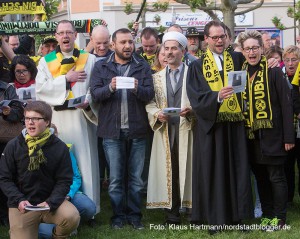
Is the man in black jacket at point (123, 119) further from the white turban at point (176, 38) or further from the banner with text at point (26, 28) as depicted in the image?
the banner with text at point (26, 28)

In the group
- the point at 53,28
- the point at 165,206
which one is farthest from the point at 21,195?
the point at 53,28

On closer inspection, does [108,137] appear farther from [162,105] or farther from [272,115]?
[272,115]

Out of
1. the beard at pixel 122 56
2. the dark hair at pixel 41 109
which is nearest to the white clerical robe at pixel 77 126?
the beard at pixel 122 56

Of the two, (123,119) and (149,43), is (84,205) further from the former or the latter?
(149,43)

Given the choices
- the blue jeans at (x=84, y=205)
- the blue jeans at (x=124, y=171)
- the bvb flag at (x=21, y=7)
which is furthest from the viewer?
the bvb flag at (x=21, y=7)

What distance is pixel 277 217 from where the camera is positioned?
22.4 ft

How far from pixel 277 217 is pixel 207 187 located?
0.84 metres

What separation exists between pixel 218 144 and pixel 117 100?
118 cm

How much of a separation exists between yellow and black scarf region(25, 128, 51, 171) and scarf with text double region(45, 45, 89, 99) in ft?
3.90

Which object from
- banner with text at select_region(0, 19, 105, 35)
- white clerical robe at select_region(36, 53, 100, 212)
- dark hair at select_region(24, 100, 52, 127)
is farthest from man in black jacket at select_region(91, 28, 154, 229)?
banner with text at select_region(0, 19, 105, 35)

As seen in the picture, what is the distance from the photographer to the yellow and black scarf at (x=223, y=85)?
661cm

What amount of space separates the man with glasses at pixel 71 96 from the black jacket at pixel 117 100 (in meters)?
0.19

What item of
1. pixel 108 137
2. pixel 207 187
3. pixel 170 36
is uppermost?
pixel 170 36

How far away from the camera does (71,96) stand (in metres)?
7.04
